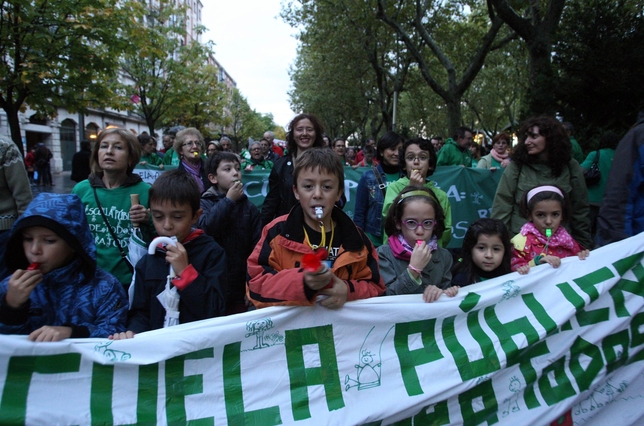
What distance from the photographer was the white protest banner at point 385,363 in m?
1.86

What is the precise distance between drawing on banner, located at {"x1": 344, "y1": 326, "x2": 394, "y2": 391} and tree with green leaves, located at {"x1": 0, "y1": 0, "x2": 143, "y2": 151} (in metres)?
7.38

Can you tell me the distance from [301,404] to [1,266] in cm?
166

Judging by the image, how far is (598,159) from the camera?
5.83 meters

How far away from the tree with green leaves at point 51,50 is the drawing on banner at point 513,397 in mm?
7898

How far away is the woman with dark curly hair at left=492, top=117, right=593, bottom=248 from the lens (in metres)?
3.52

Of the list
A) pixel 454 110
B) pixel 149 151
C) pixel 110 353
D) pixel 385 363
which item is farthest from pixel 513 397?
pixel 454 110

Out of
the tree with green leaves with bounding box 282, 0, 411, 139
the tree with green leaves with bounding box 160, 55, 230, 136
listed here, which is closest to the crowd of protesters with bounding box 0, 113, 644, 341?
the tree with green leaves with bounding box 282, 0, 411, 139

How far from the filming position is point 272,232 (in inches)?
84.0

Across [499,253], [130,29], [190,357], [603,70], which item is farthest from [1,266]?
[603,70]

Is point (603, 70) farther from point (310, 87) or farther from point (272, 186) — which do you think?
point (310, 87)

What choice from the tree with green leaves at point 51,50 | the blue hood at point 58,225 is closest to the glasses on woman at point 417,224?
the blue hood at point 58,225

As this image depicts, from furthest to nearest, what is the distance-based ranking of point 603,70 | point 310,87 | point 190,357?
point 310,87, point 603,70, point 190,357

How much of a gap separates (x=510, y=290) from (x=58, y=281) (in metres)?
2.27

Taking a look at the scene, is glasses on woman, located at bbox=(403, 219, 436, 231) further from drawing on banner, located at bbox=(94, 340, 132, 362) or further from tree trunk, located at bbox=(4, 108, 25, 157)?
tree trunk, located at bbox=(4, 108, 25, 157)
